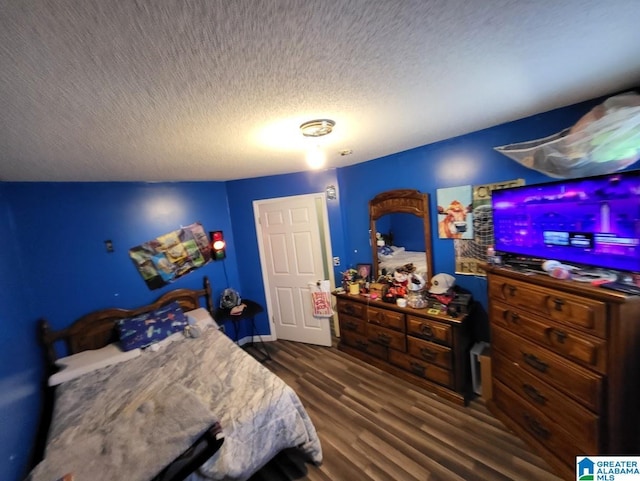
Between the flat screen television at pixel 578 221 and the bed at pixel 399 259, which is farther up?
the flat screen television at pixel 578 221

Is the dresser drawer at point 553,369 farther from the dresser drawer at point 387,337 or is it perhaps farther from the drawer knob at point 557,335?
the dresser drawer at point 387,337

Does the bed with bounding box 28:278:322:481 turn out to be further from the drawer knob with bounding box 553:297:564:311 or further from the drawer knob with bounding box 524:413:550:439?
the drawer knob with bounding box 553:297:564:311

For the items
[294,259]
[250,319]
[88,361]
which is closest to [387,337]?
[294,259]

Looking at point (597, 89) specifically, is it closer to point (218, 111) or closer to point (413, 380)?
point (218, 111)

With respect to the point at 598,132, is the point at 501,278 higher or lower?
lower

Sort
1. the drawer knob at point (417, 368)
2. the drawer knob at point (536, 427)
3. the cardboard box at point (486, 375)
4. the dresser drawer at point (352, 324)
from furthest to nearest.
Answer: the dresser drawer at point (352, 324) → the drawer knob at point (417, 368) → the cardboard box at point (486, 375) → the drawer knob at point (536, 427)

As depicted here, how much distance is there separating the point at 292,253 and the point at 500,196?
233 centimetres

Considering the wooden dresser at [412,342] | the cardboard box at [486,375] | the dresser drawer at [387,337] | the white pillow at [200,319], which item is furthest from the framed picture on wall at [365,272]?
the white pillow at [200,319]

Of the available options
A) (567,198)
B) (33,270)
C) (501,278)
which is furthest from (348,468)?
(33,270)

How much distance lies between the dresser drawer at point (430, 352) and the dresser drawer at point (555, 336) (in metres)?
0.52

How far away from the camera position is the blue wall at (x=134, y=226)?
168cm

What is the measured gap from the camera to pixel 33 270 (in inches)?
86.1

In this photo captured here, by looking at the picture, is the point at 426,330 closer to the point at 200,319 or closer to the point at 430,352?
the point at 430,352

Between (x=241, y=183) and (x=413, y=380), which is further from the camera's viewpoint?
(x=241, y=183)
